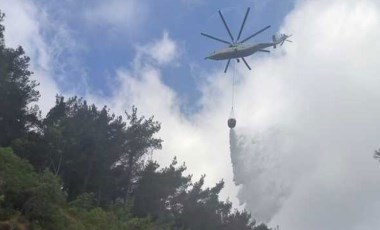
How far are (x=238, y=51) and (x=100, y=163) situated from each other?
26.1m

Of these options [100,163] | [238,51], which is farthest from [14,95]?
[238,51]

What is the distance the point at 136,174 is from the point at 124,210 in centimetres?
1902

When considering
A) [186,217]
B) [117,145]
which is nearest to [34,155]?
[117,145]

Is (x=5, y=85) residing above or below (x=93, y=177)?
above

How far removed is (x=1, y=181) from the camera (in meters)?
30.0

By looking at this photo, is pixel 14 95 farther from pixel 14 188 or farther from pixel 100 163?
pixel 14 188

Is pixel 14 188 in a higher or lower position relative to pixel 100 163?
lower

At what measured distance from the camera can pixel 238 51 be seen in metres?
41.2

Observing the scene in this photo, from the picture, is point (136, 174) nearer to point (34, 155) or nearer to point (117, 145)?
point (117, 145)

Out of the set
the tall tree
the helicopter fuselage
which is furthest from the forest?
the helicopter fuselage

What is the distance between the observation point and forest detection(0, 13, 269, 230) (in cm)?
5153

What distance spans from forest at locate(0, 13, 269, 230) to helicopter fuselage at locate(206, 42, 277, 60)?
14880 mm

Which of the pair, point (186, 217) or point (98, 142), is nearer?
point (98, 142)

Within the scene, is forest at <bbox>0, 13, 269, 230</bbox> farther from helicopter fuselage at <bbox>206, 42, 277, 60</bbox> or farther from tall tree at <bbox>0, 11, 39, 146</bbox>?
helicopter fuselage at <bbox>206, 42, 277, 60</bbox>
